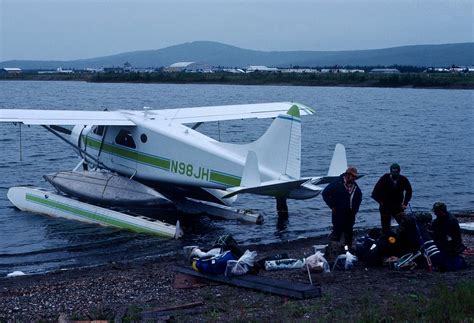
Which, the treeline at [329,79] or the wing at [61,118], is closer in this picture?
the wing at [61,118]

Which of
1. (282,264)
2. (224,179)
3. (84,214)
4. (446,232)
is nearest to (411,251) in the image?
(446,232)

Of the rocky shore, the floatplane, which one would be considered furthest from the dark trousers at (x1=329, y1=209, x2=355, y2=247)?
the floatplane

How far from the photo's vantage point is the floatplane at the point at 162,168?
14.9 metres

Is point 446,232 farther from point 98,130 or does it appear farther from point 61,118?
point 98,130

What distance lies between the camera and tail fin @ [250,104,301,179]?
14945 millimetres

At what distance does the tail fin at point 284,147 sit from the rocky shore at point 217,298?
4.05 meters

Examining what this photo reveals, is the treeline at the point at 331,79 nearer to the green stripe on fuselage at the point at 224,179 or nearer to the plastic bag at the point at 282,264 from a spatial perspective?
the green stripe on fuselage at the point at 224,179

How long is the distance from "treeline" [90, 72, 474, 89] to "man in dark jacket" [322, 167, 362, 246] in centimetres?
8608

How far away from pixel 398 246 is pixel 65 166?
17599mm

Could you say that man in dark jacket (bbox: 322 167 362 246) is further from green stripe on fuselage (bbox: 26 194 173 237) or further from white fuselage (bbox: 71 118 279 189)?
green stripe on fuselage (bbox: 26 194 173 237)

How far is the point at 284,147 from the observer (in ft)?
49.4

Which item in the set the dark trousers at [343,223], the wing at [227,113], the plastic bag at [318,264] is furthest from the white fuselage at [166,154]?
the plastic bag at [318,264]

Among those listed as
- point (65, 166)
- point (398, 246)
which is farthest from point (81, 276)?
point (65, 166)

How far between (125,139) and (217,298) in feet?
31.1
